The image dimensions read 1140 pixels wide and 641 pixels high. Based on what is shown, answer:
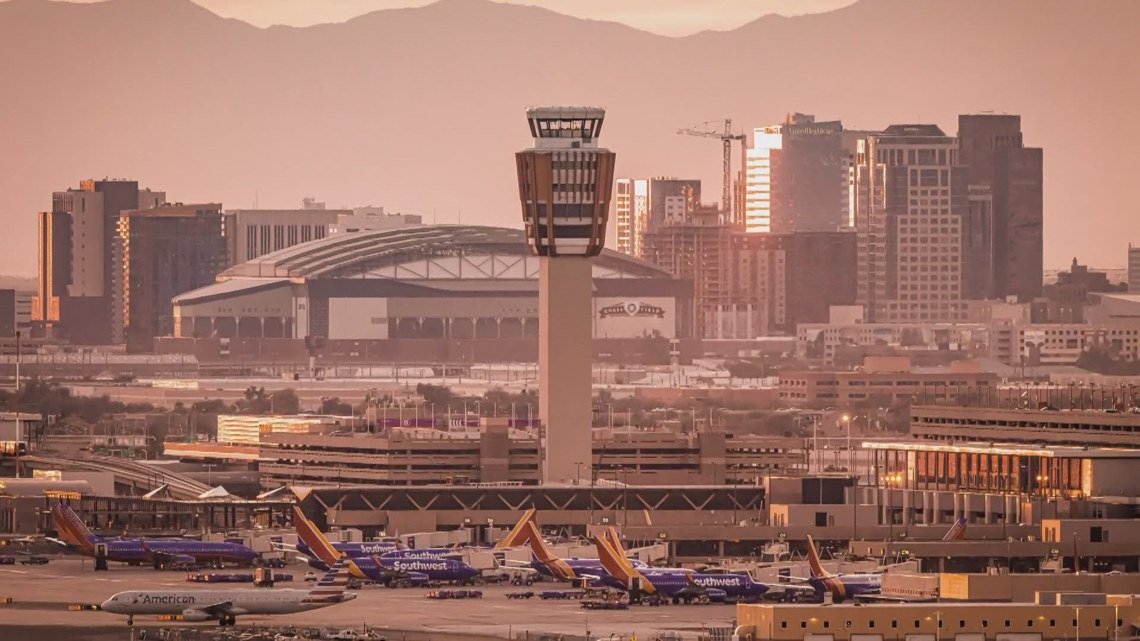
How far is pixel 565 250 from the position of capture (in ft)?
440

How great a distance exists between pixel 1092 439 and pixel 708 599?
2911 centimetres

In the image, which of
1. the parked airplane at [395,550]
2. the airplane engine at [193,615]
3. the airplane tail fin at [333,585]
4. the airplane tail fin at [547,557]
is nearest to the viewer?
the airplane engine at [193,615]

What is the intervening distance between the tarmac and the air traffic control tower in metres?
29.8

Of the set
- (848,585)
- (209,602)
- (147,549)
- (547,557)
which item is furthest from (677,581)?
(147,549)

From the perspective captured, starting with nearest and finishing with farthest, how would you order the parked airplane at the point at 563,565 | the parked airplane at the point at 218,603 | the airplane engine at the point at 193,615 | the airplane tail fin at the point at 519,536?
the airplane engine at the point at 193,615 < the parked airplane at the point at 218,603 < the parked airplane at the point at 563,565 < the airplane tail fin at the point at 519,536

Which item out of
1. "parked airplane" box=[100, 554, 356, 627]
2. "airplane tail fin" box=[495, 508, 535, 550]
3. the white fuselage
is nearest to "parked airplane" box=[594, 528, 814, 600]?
"parked airplane" box=[100, 554, 356, 627]

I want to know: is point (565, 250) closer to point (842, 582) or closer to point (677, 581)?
point (677, 581)

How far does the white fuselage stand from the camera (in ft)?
292

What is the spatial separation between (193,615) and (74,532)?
2043cm

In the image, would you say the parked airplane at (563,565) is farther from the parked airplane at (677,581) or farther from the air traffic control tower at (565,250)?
the air traffic control tower at (565,250)

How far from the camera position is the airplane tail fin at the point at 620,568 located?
9662cm

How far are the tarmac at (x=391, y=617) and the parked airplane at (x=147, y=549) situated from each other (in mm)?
5123

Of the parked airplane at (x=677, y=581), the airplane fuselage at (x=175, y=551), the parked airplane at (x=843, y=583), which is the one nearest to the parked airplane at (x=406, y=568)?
the airplane fuselage at (x=175, y=551)

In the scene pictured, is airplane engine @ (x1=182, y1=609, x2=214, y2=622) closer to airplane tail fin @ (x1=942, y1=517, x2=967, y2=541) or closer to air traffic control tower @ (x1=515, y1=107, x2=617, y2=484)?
airplane tail fin @ (x1=942, y1=517, x2=967, y2=541)
